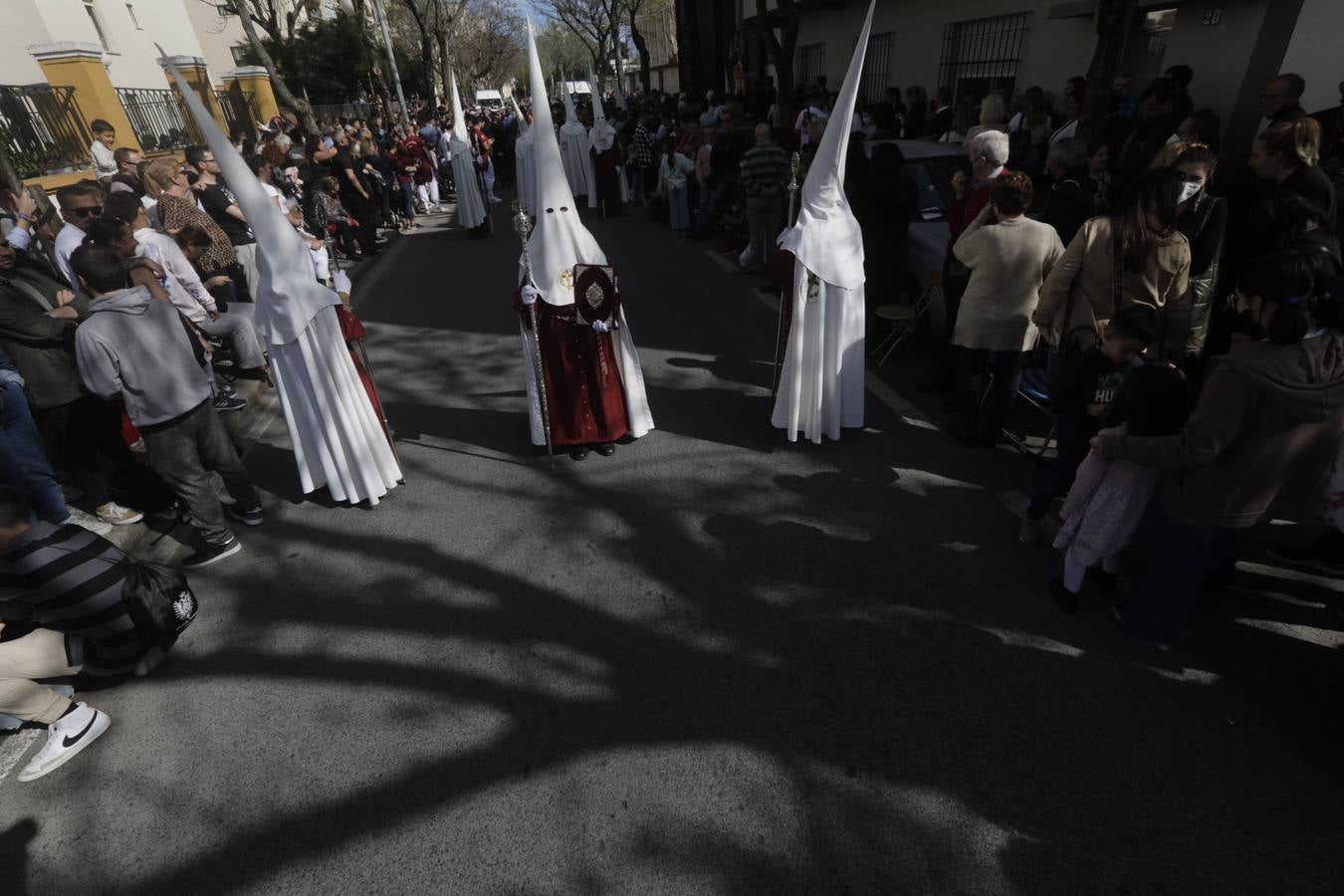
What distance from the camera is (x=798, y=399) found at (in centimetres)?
496

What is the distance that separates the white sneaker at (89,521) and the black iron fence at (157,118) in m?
15.1

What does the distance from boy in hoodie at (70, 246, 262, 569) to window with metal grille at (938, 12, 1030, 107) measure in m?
11.9

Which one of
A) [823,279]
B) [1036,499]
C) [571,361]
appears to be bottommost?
[1036,499]

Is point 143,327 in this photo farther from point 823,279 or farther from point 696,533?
point 823,279

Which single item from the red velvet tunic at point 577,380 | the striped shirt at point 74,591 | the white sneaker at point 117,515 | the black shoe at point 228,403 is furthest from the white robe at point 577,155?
the striped shirt at point 74,591

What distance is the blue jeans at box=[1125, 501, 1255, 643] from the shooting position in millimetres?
2926

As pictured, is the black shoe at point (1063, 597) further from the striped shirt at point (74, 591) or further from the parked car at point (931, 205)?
the striped shirt at point (74, 591)

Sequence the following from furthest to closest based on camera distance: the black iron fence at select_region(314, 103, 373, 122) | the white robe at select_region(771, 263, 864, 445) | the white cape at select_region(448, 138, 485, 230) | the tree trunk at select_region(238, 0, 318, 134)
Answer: the black iron fence at select_region(314, 103, 373, 122), the tree trunk at select_region(238, 0, 318, 134), the white cape at select_region(448, 138, 485, 230), the white robe at select_region(771, 263, 864, 445)

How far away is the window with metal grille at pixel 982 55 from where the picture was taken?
39.7ft

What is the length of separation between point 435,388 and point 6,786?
4232mm

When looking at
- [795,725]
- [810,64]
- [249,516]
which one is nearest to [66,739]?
[249,516]

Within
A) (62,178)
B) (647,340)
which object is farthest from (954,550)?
(62,178)

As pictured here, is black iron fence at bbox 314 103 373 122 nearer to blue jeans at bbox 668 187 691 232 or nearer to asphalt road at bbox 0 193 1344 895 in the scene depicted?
blue jeans at bbox 668 187 691 232

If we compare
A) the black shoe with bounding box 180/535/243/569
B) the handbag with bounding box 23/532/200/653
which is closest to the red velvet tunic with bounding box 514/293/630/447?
the black shoe with bounding box 180/535/243/569
